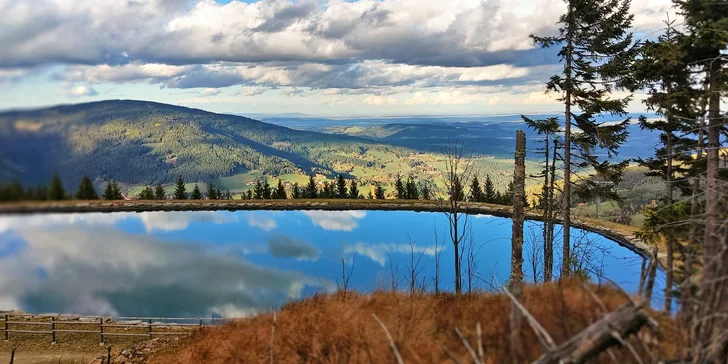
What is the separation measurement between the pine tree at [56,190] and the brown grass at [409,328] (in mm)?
3099

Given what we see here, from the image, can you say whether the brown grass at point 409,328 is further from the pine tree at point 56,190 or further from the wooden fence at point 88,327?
the wooden fence at point 88,327

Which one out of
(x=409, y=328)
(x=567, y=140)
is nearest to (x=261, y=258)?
(x=567, y=140)

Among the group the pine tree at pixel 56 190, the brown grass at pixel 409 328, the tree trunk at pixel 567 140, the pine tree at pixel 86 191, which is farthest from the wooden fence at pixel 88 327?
the pine tree at pixel 56 190

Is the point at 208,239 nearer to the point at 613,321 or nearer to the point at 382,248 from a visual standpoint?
the point at 382,248

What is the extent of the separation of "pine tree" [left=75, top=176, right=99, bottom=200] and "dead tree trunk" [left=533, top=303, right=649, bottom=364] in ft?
11.1

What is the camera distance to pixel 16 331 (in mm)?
15664

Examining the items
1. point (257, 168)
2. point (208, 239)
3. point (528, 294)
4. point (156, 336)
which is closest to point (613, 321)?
point (528, 294)

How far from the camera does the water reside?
22.3 metres

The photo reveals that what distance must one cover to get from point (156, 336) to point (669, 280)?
15.7 meters

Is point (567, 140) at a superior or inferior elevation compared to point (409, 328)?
superior

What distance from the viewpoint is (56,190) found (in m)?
2.50

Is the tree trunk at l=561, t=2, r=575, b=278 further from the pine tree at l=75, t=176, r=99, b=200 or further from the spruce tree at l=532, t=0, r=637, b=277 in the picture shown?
the pine tree at l=75, t=176, r=99, b=200

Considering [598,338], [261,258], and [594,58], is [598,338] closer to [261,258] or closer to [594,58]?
[594,58]

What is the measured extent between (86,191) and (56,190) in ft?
1.18
